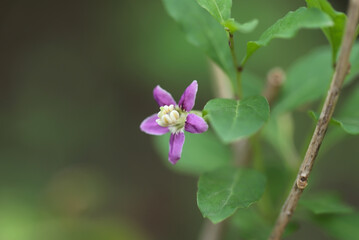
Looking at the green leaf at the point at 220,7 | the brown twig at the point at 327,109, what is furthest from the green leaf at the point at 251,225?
the green leaf at the point at 220,7

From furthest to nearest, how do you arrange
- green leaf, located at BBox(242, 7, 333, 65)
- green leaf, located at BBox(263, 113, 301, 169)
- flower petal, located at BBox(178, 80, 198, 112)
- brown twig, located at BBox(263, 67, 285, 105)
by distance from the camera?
green leaf, located at BBox(263, 113, 301, 169) < brown twig, located at BBox(263, 67, 285, 105) < flower petal, located at BBox(178, 80, 198, 112) < green leaf, located at BBox(242, 7, 333, 65)

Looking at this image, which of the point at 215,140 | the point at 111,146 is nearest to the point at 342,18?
the point at 215,140

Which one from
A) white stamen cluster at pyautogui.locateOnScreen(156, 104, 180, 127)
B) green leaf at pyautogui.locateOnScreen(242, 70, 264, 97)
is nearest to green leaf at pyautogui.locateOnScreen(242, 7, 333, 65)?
white stamen cluster at pyautogui.locateOnScreen(156, 104, 180, 127)

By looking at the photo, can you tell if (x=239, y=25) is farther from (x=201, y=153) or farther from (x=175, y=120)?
(x=201, y=153)

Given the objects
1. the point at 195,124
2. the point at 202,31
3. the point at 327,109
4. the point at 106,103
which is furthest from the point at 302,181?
the point at 106,103

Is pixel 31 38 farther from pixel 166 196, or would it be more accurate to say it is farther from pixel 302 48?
pixel 302 48

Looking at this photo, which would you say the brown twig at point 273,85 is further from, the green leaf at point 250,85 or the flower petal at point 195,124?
the flower petal at point 195,124

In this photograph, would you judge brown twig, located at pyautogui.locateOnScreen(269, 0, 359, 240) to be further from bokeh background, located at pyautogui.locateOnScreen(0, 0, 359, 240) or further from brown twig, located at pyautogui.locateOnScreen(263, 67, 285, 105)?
bokeh background, located at pyautogui.locateOnScreen(0, 0, 359, 240)

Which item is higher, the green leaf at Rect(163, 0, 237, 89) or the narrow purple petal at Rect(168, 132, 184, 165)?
the green leaf at Rect(163, 0, 237, 89)
